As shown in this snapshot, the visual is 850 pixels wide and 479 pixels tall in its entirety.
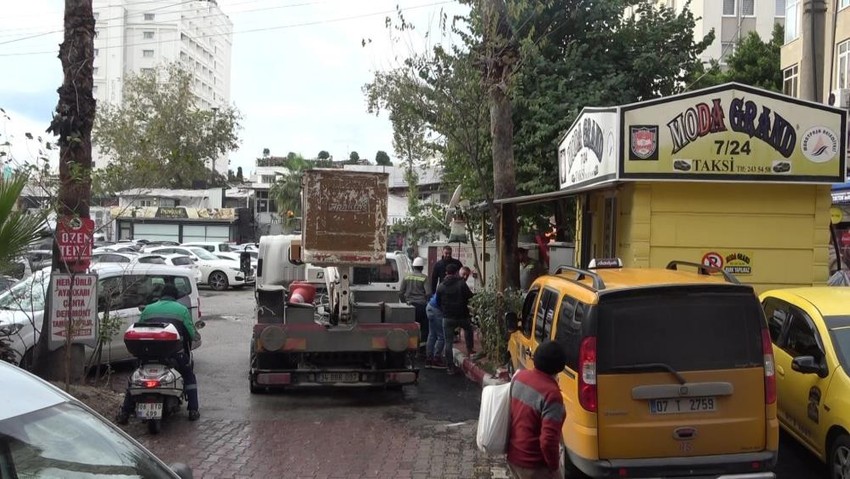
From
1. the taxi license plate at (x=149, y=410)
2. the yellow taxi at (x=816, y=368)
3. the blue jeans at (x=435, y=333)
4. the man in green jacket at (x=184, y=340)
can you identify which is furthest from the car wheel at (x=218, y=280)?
the yellow taxi at (x=816, y=368)

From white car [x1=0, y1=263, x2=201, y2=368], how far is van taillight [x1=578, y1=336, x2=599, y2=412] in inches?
250

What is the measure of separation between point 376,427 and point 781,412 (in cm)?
414

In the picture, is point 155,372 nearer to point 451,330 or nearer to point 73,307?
Answer: point 73,307

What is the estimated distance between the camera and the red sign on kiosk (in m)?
8.27

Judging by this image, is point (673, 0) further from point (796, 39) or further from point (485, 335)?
point (485, 335)

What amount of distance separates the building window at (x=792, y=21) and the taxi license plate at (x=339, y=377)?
70.8 ft

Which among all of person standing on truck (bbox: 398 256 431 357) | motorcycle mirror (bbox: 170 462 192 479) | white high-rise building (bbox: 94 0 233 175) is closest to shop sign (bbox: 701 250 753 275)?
person standing on truck (bbox: 398 256 431 357)

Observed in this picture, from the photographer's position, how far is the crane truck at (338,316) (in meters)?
9.39

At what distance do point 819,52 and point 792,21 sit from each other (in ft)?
47.1

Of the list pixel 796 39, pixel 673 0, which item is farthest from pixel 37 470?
pixel 673 0

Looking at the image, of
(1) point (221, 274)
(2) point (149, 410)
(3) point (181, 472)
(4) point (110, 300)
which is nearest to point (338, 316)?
(2) point (149, 410)

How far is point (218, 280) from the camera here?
28.4 meters

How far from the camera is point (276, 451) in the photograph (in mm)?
7484

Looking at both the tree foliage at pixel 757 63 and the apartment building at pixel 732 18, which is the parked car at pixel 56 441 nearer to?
the tree foliage at pixel 757 63
